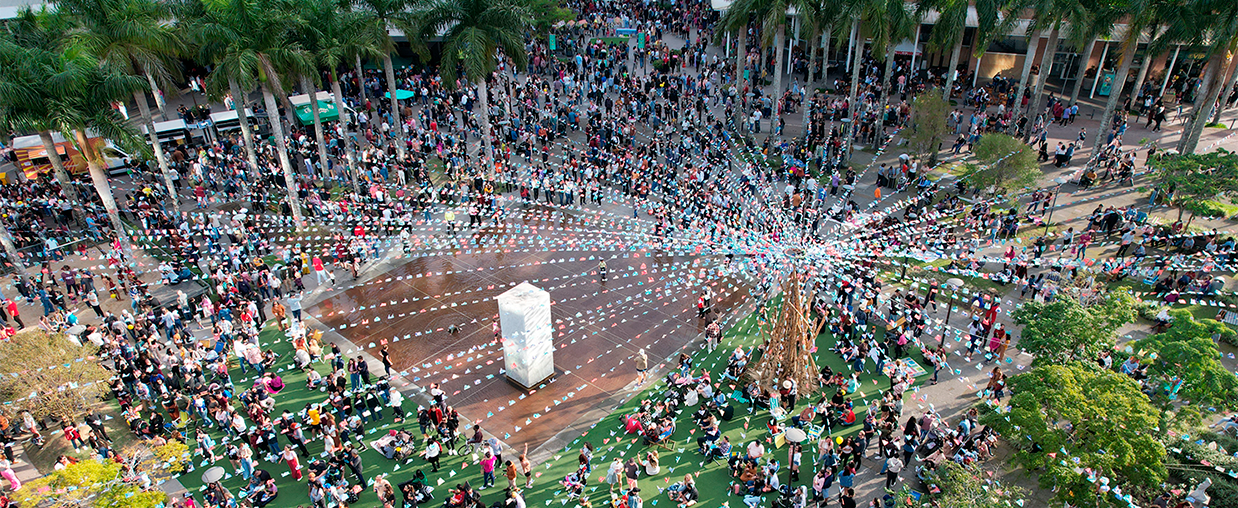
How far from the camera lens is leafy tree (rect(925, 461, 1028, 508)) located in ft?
40.9

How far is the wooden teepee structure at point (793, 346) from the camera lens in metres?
17.3

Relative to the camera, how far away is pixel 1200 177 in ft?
75.6

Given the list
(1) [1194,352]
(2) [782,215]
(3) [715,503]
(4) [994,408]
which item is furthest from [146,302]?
(1) [1194,352]

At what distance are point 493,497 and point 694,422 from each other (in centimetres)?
493

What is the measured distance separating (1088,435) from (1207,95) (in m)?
22.6

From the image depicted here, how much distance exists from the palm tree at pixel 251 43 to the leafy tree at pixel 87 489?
14768 mm

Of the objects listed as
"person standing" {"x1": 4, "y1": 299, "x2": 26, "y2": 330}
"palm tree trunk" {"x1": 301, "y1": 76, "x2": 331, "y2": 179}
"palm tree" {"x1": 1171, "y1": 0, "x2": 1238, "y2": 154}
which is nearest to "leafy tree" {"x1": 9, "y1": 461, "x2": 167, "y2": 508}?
"person standing" {"x1": 4, "y1": 299, "x2": 26, "y2": 330}

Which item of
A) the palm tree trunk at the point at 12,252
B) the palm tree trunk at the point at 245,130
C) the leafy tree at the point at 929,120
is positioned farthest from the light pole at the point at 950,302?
the palm tree trunk at the point at 12,252

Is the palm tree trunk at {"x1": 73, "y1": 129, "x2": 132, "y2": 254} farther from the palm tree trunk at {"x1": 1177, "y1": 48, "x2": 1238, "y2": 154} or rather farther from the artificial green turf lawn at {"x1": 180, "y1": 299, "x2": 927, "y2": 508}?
the palm tree trunk at {"x1": 1177, "y1": 48, "x2": 1238, "y2": 154}

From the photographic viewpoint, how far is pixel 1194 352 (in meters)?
14.2

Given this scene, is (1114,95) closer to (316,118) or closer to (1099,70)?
(1099,70)

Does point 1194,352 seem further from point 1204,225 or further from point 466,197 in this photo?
point 466,197

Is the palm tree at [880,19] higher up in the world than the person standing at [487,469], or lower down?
higher up

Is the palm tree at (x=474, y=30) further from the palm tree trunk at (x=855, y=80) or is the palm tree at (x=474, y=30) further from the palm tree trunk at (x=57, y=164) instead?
the palm tree trunk at (x=855, y=80)
